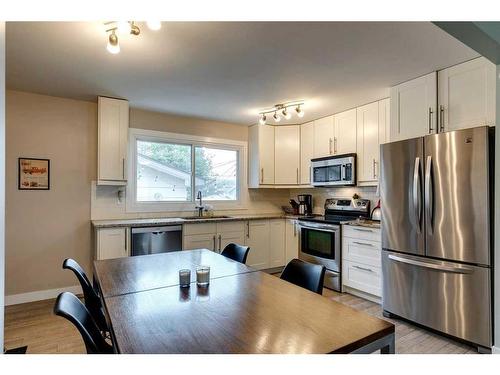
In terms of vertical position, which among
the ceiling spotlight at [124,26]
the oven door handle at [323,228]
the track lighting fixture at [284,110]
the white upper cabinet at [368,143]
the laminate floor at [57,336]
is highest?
the ceiling spotlight at [124,26]

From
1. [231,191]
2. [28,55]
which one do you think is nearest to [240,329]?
[28,55]

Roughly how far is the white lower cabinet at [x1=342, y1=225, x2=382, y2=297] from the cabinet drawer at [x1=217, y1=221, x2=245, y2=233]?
135 cm

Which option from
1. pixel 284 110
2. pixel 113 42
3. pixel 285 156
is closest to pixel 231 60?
pixel 113 42

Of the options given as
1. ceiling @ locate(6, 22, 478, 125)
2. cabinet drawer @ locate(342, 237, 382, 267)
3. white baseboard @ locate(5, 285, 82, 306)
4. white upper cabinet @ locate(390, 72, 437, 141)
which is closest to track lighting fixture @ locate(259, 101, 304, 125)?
ceiling @ locate(6, 22, 478, 125)

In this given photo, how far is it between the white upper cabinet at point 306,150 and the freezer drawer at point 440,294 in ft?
6.25

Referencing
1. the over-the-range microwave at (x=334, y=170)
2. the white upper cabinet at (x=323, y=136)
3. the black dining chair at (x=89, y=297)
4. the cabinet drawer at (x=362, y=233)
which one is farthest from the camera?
the white upper cabinet at (x=323, y=136)

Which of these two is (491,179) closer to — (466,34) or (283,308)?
(466,34)

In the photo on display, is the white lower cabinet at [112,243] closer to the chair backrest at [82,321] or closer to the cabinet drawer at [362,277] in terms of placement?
the chair backrest at [82,321]

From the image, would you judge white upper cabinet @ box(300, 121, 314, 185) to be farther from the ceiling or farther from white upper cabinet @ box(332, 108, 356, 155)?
the ceiling

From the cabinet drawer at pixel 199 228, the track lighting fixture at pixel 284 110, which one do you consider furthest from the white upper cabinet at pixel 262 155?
the cabinet drawer at pixel 199 228

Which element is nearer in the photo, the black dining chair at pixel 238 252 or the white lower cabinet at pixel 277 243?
the black dining chair at pixel 238 252

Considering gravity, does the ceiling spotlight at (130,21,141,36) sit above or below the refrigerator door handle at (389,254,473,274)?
above

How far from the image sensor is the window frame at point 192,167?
383 centimetres

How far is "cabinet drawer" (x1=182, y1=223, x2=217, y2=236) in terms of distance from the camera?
3615mm
